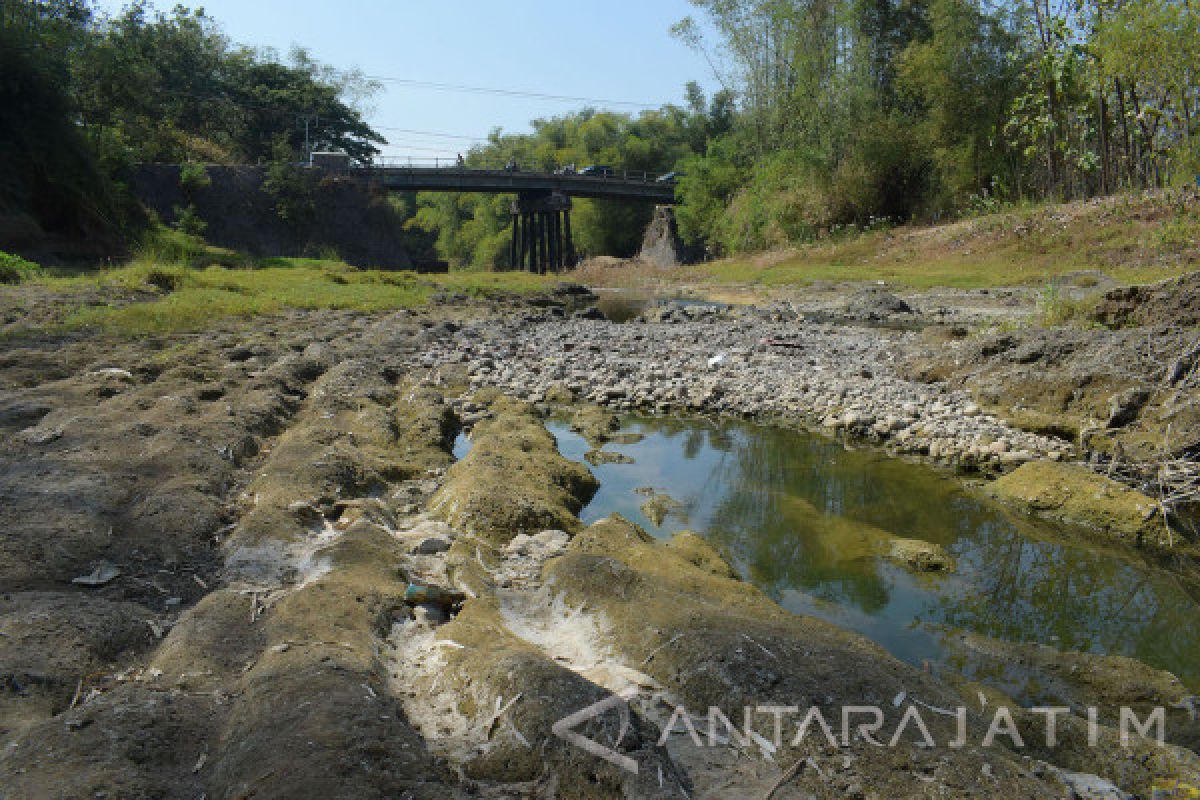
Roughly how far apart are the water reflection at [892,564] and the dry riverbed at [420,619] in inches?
16.5

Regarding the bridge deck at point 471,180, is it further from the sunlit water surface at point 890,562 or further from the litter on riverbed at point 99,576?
the litter on riverbed at point 99,576

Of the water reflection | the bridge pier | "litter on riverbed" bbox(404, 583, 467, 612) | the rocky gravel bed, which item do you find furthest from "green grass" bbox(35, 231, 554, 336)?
the bridge pier

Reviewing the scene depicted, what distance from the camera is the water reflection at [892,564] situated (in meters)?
4.26

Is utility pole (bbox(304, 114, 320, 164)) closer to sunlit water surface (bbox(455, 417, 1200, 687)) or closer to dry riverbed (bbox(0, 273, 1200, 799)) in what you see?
dry riverbed (bbox(0, 273, 1200, 799))

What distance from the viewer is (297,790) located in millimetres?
1793

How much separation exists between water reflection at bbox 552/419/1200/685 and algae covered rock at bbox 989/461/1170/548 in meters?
0.22

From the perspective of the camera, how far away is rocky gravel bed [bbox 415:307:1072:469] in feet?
24.5

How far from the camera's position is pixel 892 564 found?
195 inches

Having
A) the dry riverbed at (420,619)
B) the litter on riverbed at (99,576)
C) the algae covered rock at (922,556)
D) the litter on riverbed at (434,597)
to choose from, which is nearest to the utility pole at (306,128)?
the dry riverbed at (420,619)

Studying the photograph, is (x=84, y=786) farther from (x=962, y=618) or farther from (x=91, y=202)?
(x=91, y=202)

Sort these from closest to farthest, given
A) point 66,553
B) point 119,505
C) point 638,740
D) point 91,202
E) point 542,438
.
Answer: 1. point 638,740
2. point 66,553
3. point 119,505
4. point 542,438
5. point 91,202

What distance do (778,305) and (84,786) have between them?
20699 mm

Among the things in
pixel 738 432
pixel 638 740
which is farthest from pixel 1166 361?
pixel 638 740

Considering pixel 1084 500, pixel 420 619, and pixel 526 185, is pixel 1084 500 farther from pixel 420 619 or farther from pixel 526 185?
pixel 526 185
